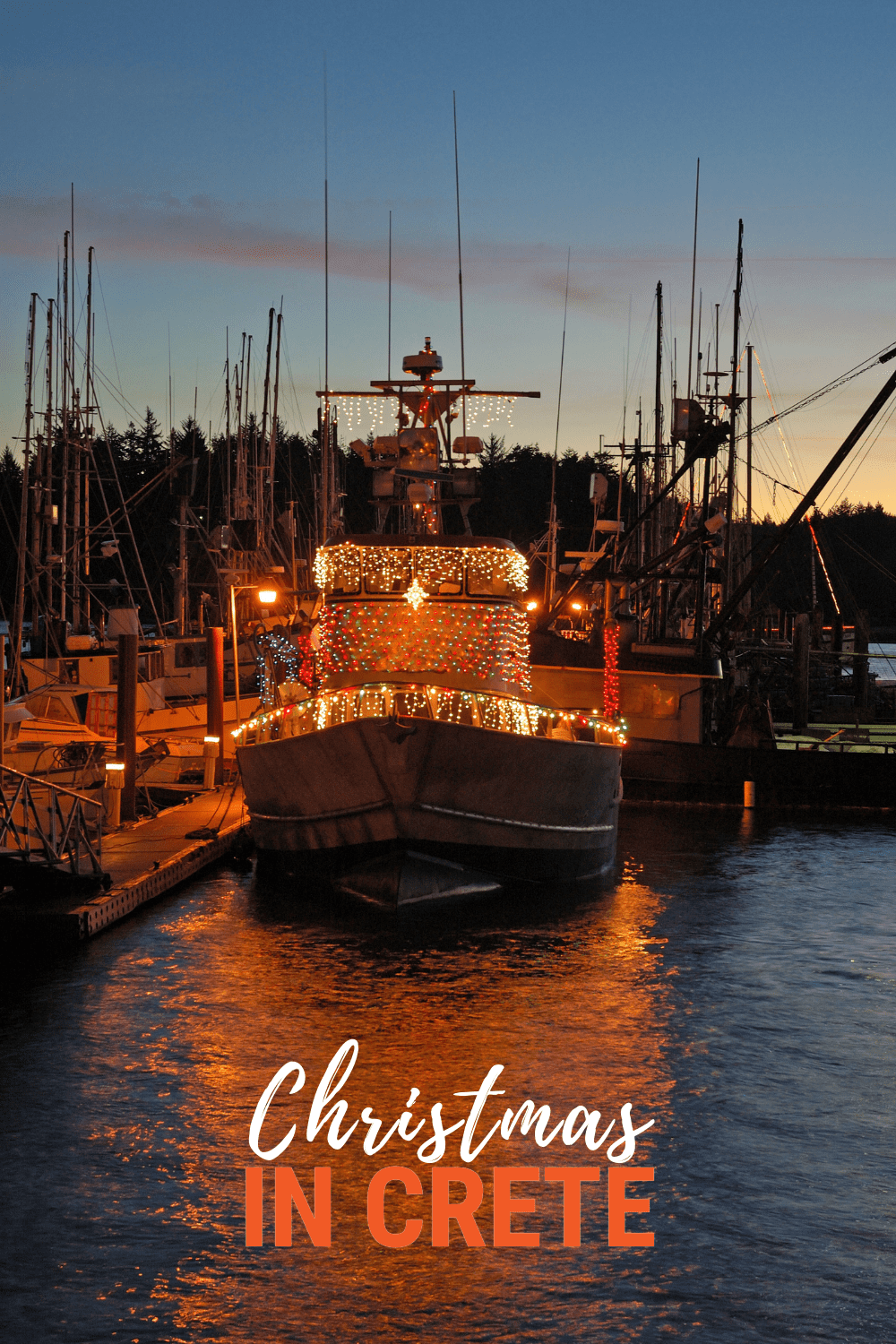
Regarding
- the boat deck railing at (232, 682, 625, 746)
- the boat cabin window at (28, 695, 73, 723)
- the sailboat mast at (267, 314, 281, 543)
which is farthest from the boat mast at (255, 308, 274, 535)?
the boat deck railing at (232, 682, 625, 746)

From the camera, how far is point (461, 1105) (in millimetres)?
13344

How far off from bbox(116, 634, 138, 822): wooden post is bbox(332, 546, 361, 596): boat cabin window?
4005 millimetres

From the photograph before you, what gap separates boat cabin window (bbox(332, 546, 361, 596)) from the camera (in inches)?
1011

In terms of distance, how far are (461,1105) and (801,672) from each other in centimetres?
3336

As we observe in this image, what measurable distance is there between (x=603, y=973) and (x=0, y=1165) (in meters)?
9.22

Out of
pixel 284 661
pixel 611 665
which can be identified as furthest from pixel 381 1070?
pixel 611 665

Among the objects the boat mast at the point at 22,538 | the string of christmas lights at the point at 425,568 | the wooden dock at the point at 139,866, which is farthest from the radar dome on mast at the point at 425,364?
the boat mast at the point at 22,538

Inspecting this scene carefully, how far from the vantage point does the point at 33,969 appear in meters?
17.8

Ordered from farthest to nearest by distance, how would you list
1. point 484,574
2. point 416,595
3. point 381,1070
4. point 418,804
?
1. point 484,574
2. point 416,595
3. point 418,804
4. point 381,1070

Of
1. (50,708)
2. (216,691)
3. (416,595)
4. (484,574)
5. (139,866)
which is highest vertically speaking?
(484,574)

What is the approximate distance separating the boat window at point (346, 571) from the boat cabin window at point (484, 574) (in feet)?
6.57

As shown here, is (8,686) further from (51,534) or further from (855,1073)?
(855,1073)

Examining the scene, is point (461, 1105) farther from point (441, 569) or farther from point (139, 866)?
point (441, 569)

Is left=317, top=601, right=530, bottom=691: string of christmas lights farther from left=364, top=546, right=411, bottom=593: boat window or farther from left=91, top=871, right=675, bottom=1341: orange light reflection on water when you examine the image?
left=91, top=871, right=675, bottom=1341: orange light reflection on water
